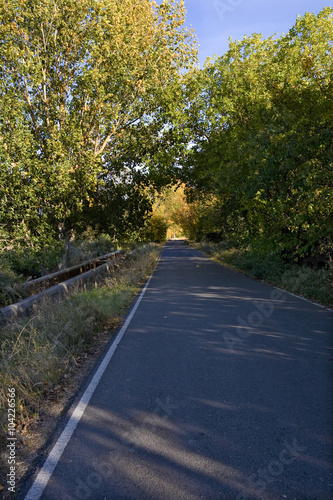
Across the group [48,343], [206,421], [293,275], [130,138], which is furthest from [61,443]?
[130,138]

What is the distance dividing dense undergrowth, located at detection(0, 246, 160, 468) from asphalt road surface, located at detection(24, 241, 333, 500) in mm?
657

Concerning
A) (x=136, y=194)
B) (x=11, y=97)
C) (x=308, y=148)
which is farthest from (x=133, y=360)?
(x=136, y=194)

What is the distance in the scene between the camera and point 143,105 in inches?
581

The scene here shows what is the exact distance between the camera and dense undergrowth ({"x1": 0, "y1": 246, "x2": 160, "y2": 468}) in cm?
475

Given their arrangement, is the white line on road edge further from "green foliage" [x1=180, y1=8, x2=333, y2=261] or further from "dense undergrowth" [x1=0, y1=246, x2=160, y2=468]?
"green foliage" [x1=180, y1=8, x2=333, y2=261]

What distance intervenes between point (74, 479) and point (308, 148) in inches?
352

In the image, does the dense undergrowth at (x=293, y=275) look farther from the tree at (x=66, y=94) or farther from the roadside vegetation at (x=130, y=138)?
the tree at (x=66, y=94)

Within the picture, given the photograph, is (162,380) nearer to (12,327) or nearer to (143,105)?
(12,327)

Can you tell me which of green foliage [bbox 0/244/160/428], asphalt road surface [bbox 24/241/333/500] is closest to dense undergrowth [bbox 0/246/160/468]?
green foliage [bbox 0/244/160/428]

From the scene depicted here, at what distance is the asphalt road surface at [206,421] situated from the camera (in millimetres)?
3072

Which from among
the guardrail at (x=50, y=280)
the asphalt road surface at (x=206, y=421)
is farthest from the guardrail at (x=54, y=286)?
the asphalt road surface at (x=206, y=421)

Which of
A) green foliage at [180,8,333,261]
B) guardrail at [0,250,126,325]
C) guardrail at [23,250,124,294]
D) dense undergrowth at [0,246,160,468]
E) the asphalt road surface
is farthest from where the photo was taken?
guardrail at [23,250,124,294]

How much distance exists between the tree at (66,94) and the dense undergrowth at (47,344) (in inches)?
162

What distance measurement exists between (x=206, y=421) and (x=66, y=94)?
13.4 metres
